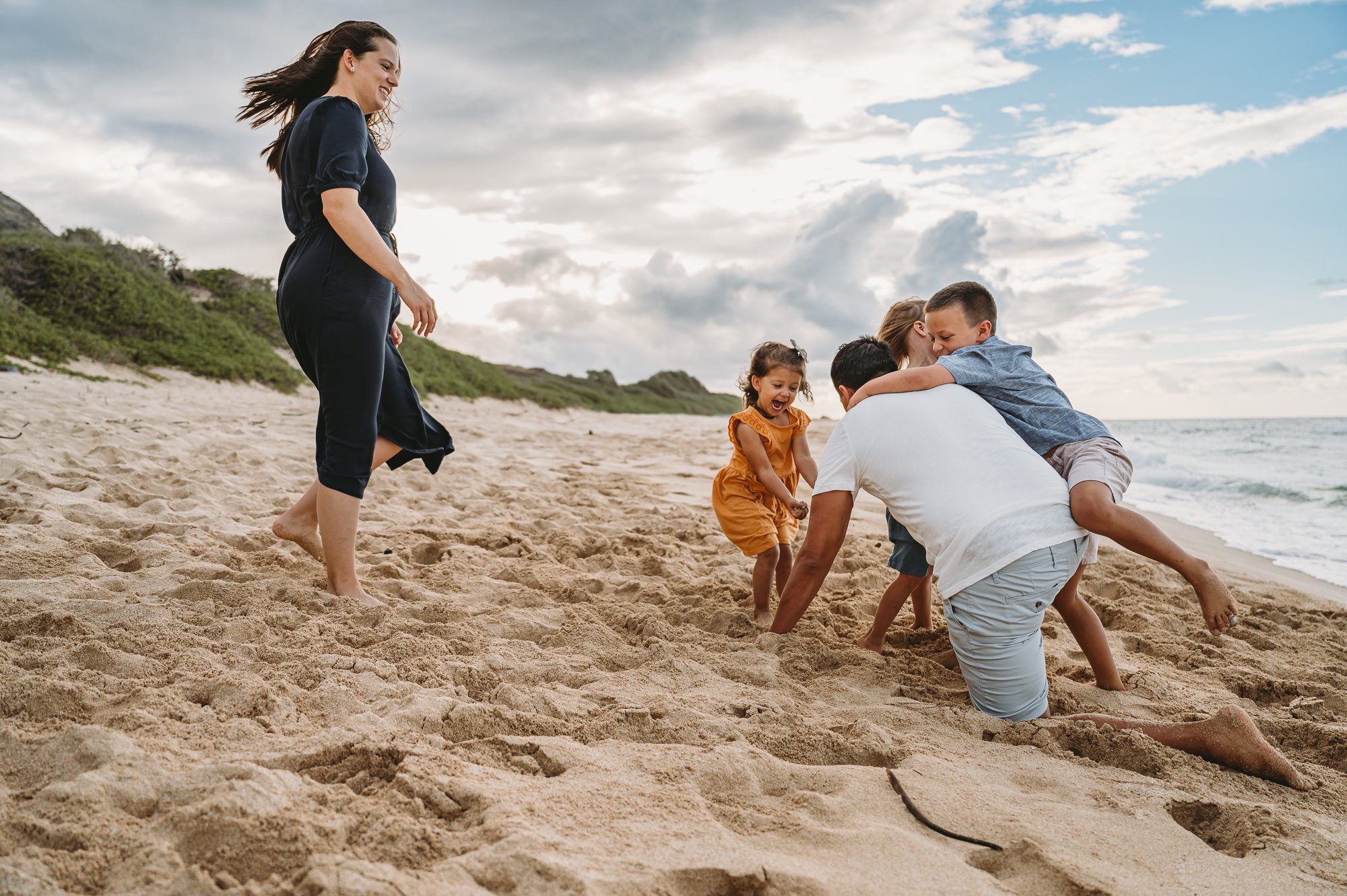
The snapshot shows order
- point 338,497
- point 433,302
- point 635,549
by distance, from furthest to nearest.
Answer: point 635,549, point 338,497, point 433,302

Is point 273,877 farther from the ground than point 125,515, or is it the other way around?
point 125,515

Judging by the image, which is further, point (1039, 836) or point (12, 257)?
point (12, 257)

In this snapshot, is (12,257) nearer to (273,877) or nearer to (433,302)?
(433,302)

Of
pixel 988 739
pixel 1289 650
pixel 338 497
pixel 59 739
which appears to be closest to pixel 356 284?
pixel 338 497

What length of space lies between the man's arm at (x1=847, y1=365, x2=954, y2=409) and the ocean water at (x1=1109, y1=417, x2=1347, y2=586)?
4.62 meters

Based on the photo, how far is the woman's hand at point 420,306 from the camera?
8.33 ft

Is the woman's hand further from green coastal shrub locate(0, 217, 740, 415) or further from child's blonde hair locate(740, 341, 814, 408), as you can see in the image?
green coastal shrub locate(0, 217, 740, 415)

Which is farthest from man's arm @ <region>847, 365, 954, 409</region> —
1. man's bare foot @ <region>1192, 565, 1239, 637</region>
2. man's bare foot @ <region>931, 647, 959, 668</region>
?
man's bare foot @ <region>931, 647, 959, 668</region>

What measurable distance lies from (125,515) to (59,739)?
2.23 meters

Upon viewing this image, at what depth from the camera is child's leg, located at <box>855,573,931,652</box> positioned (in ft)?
9.80

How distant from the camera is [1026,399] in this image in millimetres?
2717

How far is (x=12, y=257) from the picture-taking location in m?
11.7

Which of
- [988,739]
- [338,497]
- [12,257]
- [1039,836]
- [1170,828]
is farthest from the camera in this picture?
[12,257]

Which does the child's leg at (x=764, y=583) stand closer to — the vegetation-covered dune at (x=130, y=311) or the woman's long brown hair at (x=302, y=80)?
the woman's long brown hair at (x=302, y=80)
